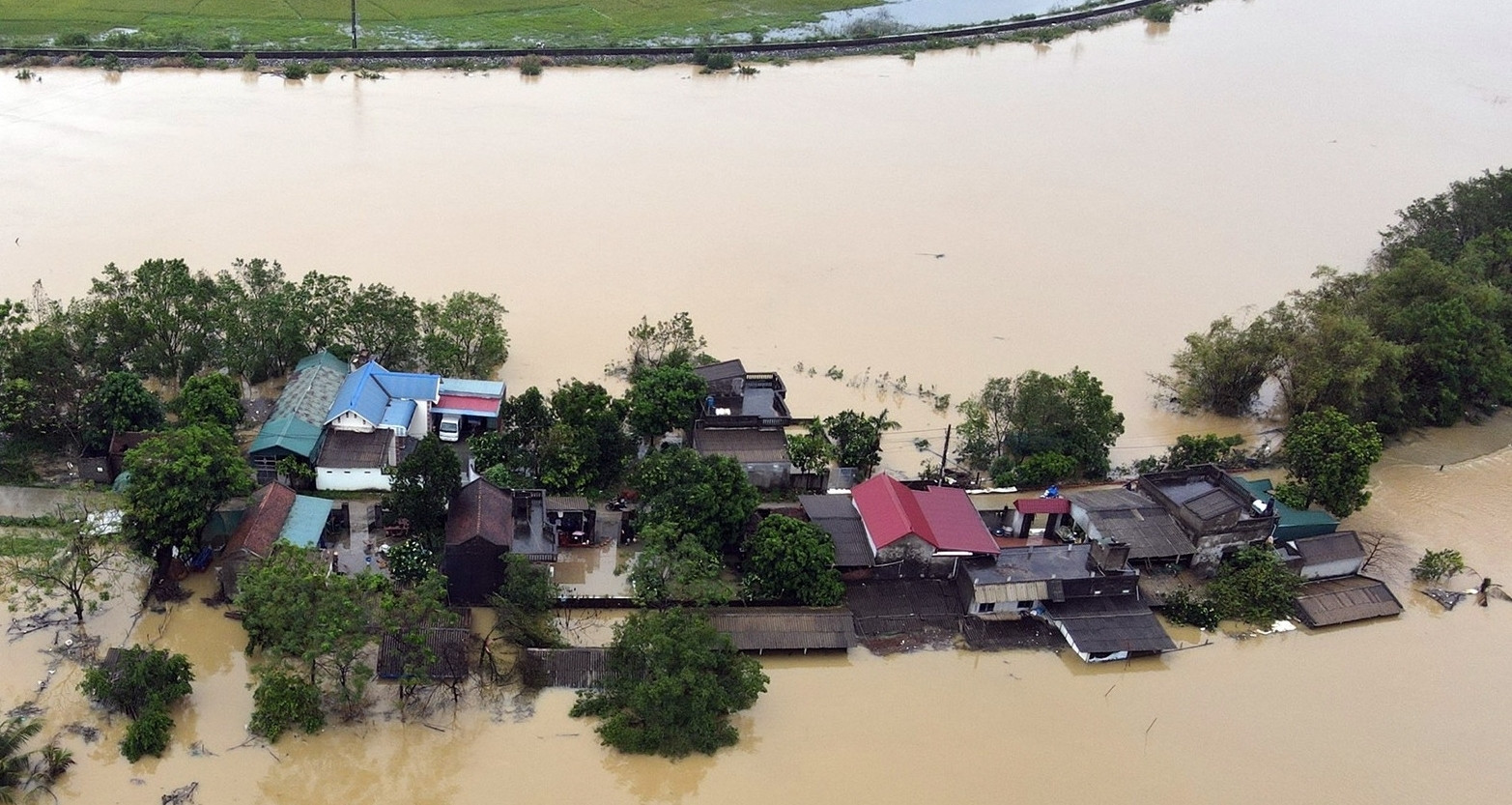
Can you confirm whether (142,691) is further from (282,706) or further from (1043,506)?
(1043,506)

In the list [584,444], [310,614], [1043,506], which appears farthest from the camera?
[584,444]

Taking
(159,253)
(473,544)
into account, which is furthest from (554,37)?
(473,544)

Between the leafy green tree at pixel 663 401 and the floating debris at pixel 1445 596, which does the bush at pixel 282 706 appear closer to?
the leafy green tree at pixel 663 401

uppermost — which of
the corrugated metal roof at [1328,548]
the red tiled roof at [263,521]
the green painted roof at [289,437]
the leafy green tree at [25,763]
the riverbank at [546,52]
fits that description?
the riverbank at [546,52]

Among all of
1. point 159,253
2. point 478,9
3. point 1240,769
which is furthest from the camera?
point 478,9

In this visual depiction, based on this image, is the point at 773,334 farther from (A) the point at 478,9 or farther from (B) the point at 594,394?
(A) the point at 478,9

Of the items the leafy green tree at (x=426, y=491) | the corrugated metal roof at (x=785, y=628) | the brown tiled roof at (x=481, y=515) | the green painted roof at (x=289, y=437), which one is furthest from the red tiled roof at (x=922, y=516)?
the green painted roof at (x=289, y=437)

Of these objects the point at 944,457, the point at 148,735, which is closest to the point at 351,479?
the point at 148,735
